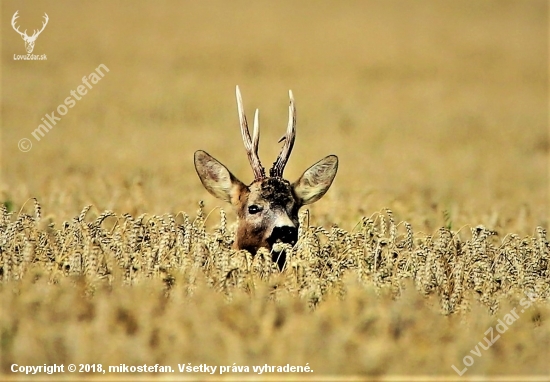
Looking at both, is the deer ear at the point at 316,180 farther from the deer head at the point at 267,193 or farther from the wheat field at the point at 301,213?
the wheat field at the point at 301,213

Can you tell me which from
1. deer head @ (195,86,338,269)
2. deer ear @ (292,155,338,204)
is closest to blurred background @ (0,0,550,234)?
deer ear @ (292,155,338,204)

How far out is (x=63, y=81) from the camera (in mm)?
24375

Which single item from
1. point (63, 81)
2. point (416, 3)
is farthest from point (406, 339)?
point (416, 3)

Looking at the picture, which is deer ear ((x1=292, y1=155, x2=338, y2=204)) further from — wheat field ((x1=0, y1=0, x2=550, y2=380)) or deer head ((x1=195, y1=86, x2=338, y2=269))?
wheat field ((x1=0, y1=0, x2=550, y2=380))

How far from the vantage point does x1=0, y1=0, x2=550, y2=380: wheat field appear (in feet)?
15.6

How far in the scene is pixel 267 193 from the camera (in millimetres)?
6828

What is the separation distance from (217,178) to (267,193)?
1.97 feet

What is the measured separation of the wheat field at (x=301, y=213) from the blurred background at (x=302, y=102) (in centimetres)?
10

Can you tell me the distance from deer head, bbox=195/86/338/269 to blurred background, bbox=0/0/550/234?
1.95 meters

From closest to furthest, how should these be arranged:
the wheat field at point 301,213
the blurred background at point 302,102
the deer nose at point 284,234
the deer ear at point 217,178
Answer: the wheat field at point 301,213
the deer nose at point 284,234
the deer ear at point 217,178
the blurred background at point 302,102

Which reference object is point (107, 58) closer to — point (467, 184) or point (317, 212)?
point (467, 184)

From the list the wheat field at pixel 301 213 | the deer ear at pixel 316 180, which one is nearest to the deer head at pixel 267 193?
the deer ear at pixel 316 180

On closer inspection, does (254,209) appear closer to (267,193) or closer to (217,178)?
(267,193)

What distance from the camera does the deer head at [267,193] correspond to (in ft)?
21.9
